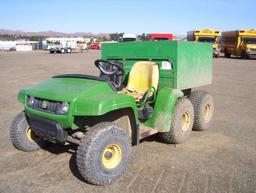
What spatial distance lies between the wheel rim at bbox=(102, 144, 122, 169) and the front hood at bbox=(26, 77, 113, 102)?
725 millimetres

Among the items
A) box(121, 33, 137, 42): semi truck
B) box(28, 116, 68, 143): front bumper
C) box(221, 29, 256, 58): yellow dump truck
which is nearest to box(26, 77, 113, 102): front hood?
box(28, 116, 68, 143): front bumper

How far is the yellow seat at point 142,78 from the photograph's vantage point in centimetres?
571

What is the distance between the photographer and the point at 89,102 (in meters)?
4.17

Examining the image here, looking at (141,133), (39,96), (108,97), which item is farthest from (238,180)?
(39,96)

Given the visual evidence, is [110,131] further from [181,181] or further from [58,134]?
[181,181]

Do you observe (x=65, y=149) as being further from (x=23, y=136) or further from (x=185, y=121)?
(x=185, y=121)

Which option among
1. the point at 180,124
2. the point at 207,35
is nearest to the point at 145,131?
the point at 180,124

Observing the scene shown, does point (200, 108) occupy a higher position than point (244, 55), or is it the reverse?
point (244, 55)

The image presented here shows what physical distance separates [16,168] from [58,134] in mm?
1023

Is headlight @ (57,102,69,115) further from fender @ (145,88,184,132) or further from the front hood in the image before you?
fender @ (145,88,184,132)

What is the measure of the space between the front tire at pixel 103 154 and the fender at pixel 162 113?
1035 millimetres

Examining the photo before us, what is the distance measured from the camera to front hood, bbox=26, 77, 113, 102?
4.34 m

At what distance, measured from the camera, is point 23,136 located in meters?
5.23

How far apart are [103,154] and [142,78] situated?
192 cm
